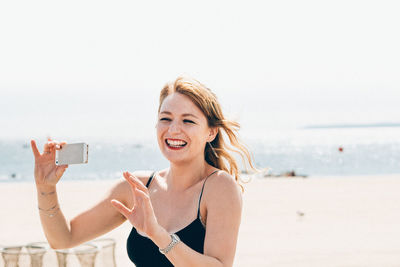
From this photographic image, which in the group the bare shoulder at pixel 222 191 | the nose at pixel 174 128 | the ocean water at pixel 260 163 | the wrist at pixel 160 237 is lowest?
the ocean water at pixel 260 163

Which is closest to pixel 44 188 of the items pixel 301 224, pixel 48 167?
pixel 48 167

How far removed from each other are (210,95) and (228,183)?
0.51 m

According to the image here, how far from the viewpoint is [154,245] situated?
242 cm

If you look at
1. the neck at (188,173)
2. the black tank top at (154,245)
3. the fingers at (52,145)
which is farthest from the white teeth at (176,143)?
the fingers at (52,145)

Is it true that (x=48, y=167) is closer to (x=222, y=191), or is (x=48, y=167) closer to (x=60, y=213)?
(x=60, y=213)

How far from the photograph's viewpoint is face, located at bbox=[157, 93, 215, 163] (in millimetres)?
2494

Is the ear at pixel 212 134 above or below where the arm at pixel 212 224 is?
above

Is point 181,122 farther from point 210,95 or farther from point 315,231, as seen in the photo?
point 315,231

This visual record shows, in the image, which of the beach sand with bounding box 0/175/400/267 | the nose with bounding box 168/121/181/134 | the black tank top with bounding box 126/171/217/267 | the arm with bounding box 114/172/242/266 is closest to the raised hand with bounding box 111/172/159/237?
the arm with bounding box 114/172/242/266

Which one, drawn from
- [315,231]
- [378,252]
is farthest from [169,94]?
[315,231]

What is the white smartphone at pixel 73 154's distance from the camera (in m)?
2.39

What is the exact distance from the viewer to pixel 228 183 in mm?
2443

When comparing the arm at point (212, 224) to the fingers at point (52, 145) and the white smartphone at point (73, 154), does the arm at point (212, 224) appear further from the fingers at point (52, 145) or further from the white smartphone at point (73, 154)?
the fingers at point (52, 145)

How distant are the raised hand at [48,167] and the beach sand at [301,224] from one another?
1369mm
